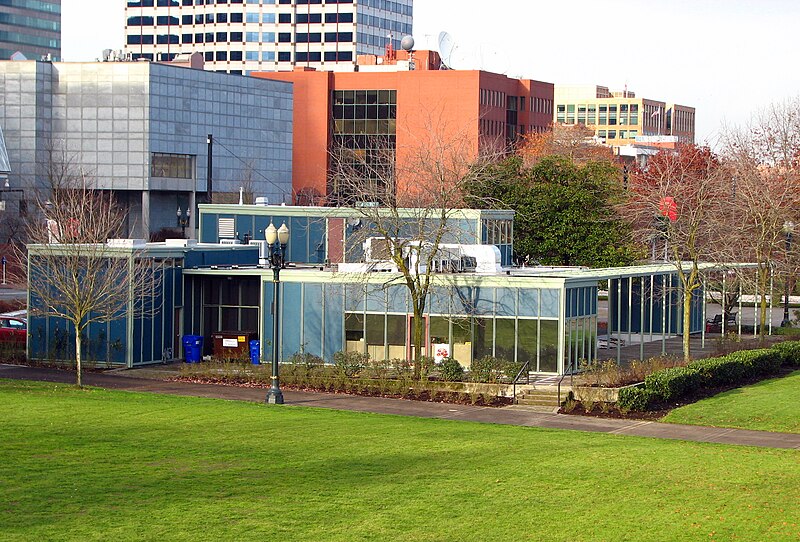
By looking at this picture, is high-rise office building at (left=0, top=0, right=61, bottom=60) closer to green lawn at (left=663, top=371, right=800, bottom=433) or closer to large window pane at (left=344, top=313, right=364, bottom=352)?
large window pane at (left=344, top=313, right=364, bottom=352)

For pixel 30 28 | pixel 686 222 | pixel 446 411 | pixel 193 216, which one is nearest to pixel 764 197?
pixel 686 222

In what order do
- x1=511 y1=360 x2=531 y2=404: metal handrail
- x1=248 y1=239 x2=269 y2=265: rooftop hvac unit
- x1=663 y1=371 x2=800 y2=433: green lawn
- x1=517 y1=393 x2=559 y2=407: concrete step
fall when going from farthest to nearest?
x1=248 y1=239 x2=269 y2=265: rooftop hvac unit
x1=511 y1=360 x2=531 y2=404: metal handrail
x1=517 y1=393 x2=559 y2=407: concrete step
x1=663 y1=371 x2=800 y2=433: green lawn

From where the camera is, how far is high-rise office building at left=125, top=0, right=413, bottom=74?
17062cm

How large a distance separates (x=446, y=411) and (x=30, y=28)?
564 ft

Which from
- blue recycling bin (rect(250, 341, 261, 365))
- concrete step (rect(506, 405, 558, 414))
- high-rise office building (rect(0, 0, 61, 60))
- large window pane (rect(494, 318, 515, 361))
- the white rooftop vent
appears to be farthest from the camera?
high-rise office building (rect(0, 0, 61, 60))

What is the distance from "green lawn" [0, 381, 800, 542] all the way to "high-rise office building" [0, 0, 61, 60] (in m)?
171

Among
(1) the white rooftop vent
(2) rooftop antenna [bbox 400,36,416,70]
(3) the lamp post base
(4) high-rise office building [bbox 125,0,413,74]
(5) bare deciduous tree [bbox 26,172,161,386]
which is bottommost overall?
(3) the lamp post base

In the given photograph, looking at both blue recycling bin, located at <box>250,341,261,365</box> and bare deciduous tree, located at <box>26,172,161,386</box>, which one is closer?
bare deciduous tree, located at <box>26,172,161,386</box>

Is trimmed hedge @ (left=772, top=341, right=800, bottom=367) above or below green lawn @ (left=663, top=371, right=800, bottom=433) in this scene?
above

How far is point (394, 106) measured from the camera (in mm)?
135000

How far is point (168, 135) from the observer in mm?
116750

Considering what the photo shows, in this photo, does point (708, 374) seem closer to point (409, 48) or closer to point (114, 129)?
point (114, 129)

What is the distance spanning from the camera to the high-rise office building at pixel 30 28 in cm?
18725

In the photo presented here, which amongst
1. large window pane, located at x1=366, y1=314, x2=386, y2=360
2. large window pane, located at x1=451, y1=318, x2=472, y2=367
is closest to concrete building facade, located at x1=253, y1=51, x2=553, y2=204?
large window pane, located at x1=366, y1=314, x2=386, y2=360
